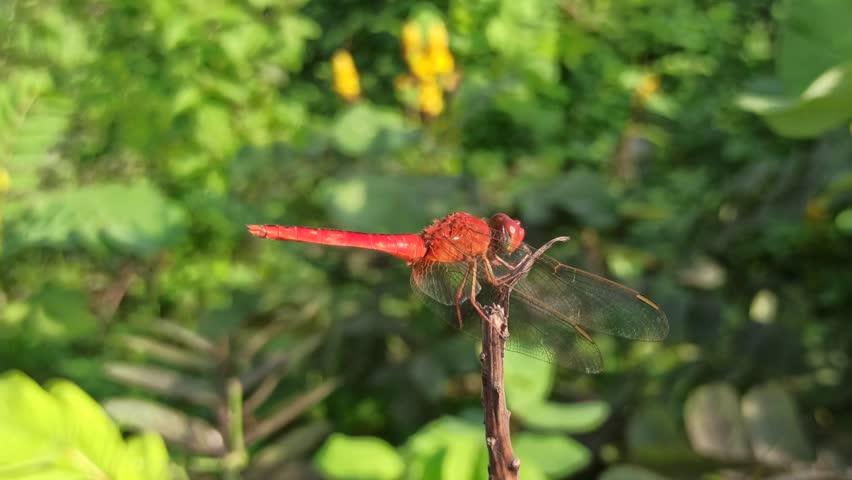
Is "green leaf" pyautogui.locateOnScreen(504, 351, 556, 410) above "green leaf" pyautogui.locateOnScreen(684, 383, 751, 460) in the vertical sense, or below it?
above

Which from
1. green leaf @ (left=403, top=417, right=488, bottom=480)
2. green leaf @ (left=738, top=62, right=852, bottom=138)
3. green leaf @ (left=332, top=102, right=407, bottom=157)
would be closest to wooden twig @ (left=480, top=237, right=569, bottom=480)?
green leaf @ (left=403, top=417, right=488, bottom=480)

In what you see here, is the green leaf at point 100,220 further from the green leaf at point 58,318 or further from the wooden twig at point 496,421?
the wooden twig at point 496,421

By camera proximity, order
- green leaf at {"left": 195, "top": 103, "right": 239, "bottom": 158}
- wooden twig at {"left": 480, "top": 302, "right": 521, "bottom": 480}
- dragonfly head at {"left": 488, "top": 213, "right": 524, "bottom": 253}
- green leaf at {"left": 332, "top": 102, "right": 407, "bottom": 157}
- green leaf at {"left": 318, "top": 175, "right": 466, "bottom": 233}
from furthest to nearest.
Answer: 1. green leaf at {"left": 195, "top": 103, "right": 239, "bottom": 158}
2. green leaf at {"left": 332, "top": 102, "right": 407, "bottom": 157}
3. green leaf at {"left": 318, "top": 175, "right": 466, "bottom": 233}
4. dragonfly head at {"left": 488, "top": 213, "right": 524, "bottom": 253}
5. wooden twig at {"left": 480, "top": 302, "right": 521, "bottom": 480}

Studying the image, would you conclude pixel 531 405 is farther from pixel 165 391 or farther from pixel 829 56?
pixel 829 56

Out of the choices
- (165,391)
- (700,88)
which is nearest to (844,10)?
(165,391)

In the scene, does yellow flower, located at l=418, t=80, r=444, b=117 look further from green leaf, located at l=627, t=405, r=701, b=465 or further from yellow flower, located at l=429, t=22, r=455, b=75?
green leaf, located at l=627, t=405, r=701, b=465

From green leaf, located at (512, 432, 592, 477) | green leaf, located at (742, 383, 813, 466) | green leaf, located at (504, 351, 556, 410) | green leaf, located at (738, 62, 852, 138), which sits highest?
green leaf, located at (738, 62, 852, 138)

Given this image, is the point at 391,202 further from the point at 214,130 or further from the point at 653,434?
the point at 214,130

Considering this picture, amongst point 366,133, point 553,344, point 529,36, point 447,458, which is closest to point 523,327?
A: point 553,344

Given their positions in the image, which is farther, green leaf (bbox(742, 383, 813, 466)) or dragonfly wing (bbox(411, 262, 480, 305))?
green leaf (bbox(742, 383, 813, 466))
